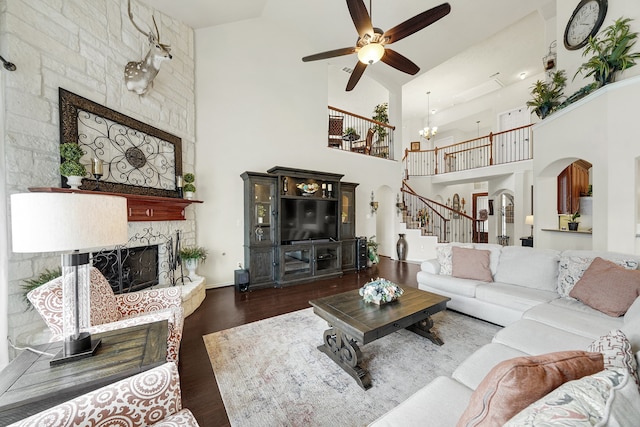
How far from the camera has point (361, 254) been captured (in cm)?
542

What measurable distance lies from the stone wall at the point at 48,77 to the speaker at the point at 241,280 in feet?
4.79

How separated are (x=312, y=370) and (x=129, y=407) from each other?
1.41 metres

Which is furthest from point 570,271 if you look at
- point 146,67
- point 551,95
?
point 146,67

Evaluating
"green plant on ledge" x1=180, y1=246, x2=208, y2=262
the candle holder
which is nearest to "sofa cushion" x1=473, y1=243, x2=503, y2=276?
"green plant on ledge" x1=180, y1=246, x2=208, y2=262

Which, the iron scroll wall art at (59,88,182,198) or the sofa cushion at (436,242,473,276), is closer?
the iron scroll wall art at (59,88,182,198)

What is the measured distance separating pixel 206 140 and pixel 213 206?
45.0 inches

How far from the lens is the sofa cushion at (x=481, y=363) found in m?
1.27

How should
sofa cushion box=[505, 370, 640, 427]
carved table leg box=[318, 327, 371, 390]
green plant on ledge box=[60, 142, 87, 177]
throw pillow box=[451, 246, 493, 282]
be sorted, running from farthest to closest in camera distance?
throw pillow box=[451, 246, 493, 282]
green plant on ledge box=[60, 142, 87, 177]
carved table leg box=[318, 327, 371, 390]
sofa cushion box=[505, 370, 640, 427]

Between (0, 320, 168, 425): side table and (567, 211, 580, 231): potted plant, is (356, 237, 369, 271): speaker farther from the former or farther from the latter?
(0, 320, 168, 425): side table

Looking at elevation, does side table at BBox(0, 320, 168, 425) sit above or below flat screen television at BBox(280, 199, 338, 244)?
below

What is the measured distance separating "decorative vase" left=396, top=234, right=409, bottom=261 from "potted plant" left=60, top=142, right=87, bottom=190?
20.3 feet

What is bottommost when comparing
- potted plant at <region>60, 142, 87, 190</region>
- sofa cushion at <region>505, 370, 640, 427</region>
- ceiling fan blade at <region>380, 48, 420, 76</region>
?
sofa cushion at <region>505, 370, 640, 427</region>

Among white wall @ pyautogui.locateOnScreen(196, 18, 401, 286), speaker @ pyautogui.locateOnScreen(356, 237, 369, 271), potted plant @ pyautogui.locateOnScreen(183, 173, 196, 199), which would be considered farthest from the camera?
speaker @ pyautogui.locateOnScreen(356, 237, 369, 271)

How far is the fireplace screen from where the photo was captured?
8.97ft
